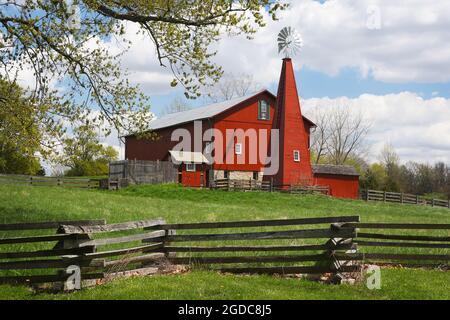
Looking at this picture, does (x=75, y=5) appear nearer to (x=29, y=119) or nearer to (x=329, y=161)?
(x=29, y=119)

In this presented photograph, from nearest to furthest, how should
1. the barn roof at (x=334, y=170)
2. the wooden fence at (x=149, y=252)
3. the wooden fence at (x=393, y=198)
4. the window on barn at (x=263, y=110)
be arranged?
the wooden fence at (x=149, y=252), the wooden fence at (x=393, y=198), the window on barn at (x=263, y=110), the barn roof at (x=334, y=170)

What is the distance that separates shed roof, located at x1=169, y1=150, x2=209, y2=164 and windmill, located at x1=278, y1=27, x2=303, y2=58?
11729 millimetres

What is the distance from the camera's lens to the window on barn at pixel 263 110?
167 ft

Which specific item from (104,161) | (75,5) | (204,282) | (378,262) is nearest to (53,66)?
(75,5)

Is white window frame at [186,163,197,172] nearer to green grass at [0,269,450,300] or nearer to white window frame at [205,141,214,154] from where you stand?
white window frame at [205,141,214,154]

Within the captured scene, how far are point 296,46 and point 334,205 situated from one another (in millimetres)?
17684

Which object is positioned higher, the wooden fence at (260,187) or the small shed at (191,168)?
the small shed at (191,168)

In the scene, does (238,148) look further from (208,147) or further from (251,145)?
(208,147)

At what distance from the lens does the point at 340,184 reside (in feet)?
169

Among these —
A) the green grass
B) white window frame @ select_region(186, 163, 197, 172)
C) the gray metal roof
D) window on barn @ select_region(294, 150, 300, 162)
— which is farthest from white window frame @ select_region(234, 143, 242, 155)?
the green grass

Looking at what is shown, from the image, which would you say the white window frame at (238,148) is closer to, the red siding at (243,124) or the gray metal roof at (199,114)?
the red siding at (243,124)

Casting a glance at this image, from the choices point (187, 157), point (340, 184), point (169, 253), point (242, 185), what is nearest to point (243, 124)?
point (187, 157)

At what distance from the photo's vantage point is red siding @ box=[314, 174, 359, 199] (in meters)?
51.0

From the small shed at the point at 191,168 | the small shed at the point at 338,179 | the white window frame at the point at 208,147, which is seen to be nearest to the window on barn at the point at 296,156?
the small shed at the point at 338,179
